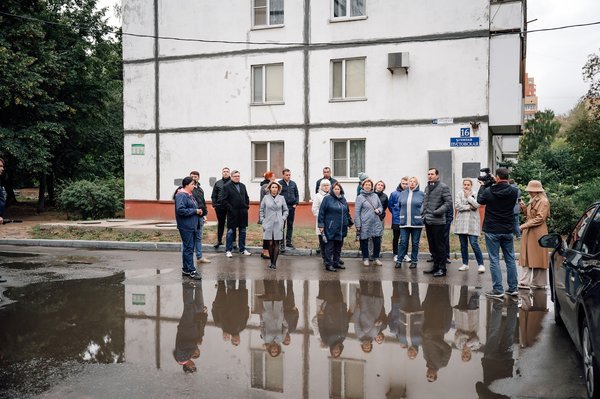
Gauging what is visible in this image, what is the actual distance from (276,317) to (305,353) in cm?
157

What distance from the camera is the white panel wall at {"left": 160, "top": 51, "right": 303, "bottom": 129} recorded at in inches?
745

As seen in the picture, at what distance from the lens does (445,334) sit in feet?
21.2

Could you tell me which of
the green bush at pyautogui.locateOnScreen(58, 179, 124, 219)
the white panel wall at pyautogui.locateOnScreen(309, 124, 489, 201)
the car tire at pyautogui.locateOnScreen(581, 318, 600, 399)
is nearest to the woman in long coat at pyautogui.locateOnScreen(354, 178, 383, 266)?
the white panel wall at pyautogui.locateOnScreen(309, 124, 489, 201)

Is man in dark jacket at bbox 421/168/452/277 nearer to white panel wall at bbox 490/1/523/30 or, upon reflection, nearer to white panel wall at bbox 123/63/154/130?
white panel wall at bbox 490/1/523/30

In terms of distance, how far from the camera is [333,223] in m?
10.9

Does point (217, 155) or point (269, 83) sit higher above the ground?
point (269, 83)

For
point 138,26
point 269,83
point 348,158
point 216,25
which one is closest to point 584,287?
point 348,158

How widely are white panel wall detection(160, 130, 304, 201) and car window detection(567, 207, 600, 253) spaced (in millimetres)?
13116

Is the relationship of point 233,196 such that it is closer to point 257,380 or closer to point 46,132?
point 257,380

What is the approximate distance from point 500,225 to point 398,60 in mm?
10050

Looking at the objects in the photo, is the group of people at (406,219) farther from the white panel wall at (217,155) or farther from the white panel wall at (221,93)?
the white panel wall at (221,93)

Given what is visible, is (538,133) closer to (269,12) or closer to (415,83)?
(415,83)


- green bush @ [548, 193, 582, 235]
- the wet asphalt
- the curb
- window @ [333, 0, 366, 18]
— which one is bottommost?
the wet asphalt

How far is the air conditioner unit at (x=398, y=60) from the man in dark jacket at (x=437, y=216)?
25.4 ft
